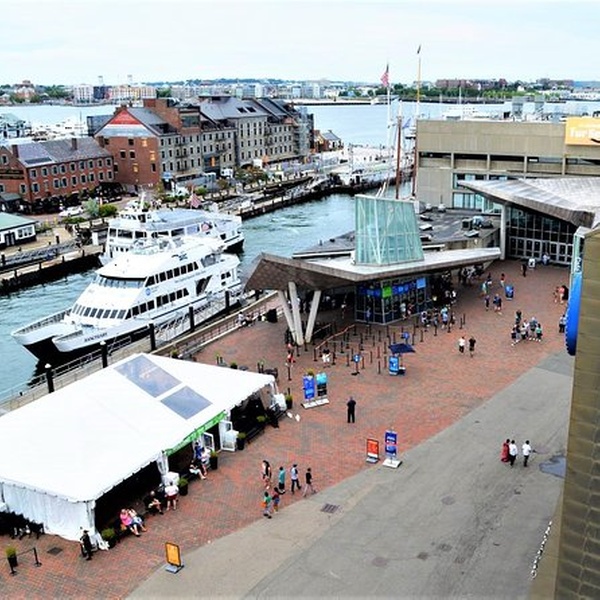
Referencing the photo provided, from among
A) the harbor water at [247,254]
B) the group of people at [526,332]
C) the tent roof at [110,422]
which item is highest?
the tent roof at [110,422]

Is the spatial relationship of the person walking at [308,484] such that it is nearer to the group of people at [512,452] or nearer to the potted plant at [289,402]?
the potted plant at [289,402]

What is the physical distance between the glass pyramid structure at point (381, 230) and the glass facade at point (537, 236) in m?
17.6

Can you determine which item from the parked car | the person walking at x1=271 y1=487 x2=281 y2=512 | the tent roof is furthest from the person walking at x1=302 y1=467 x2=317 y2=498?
the parked car

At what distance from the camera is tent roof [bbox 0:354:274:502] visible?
76.0 ft

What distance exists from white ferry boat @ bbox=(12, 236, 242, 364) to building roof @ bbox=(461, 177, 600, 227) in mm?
19645

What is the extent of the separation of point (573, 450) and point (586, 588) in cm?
226

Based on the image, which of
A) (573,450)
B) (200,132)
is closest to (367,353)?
(573,450)

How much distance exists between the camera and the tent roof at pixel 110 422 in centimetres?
2317

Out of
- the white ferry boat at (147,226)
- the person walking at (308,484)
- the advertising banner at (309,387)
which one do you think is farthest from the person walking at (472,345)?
the white ferry boat at (147,226)

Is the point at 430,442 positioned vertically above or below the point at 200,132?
below

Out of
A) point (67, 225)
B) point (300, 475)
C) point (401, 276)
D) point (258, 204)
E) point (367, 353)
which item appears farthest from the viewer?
point (258, 204)

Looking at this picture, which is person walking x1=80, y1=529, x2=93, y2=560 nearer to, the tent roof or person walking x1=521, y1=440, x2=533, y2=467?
the tent roof

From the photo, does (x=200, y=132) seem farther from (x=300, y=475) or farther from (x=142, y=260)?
(x=300, y=475)

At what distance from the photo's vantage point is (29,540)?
75.8 ft
